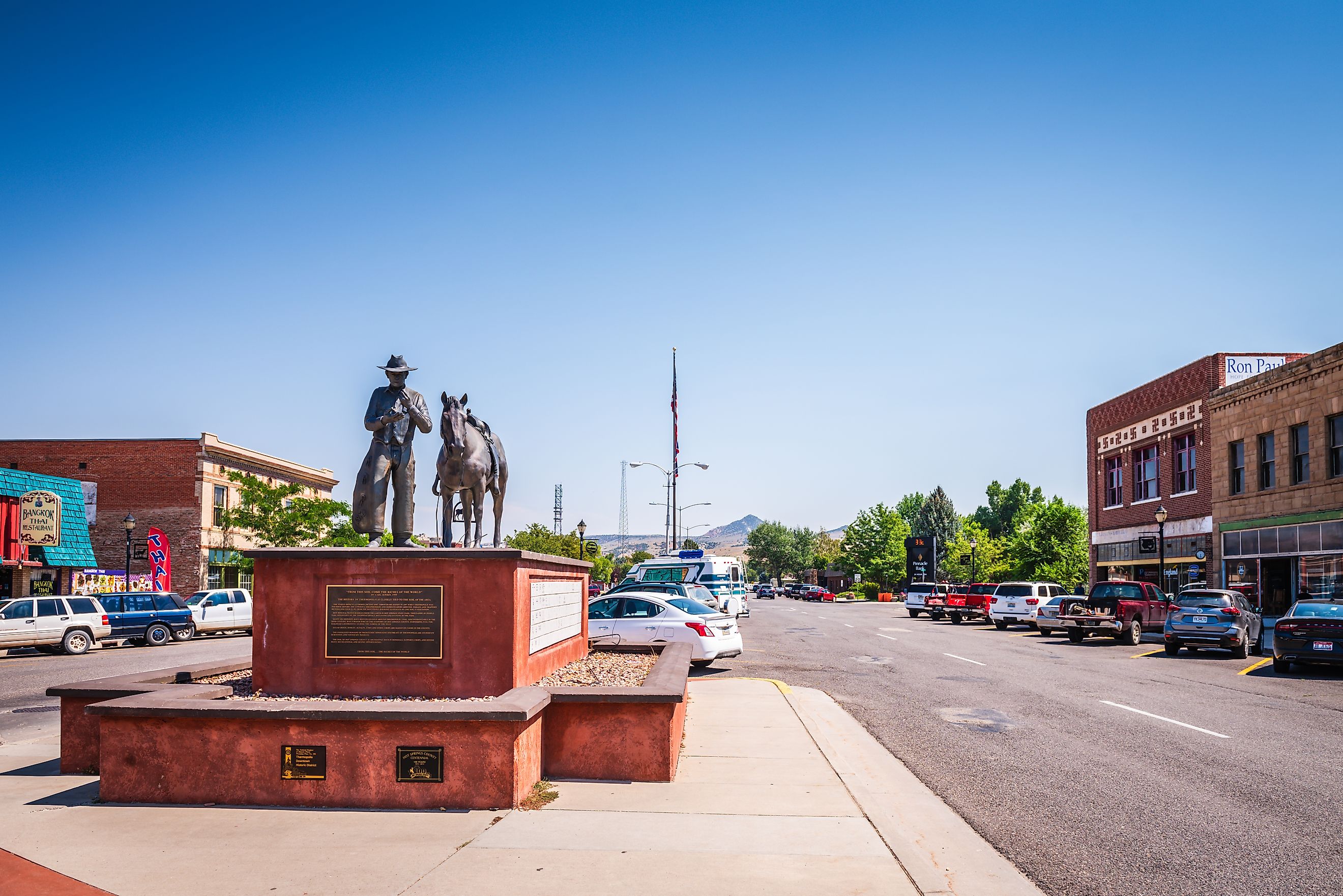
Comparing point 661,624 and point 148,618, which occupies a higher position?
point 661,624

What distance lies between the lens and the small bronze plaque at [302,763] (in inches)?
295

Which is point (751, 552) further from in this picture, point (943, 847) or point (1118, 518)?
point (943, 847)

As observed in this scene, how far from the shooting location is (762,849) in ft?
21.8

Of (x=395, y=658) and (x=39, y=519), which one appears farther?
(x=39, y=519)

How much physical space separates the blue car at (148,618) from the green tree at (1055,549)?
53916mm

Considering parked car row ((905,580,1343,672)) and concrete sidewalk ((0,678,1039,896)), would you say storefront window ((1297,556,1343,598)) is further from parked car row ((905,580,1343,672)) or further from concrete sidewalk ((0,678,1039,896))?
concrete sidewalk ((0,678,1039,896))

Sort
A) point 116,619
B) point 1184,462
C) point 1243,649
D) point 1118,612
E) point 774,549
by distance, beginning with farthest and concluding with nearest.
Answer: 1. point 774,549
2. point 1184,462
3. point 1118,612
4. point 116,619
5. point 1243,649

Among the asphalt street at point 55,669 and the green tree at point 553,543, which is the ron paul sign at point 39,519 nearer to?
the asphalt street at point 55,669

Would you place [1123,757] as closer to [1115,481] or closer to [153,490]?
[1115,481]

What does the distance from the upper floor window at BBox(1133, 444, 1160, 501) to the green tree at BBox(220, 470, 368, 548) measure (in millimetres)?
36190

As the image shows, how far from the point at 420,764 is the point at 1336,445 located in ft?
105

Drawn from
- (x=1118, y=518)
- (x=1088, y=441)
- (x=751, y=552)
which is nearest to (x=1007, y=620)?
(x=1118, y=518)

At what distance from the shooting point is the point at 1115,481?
1906 inches

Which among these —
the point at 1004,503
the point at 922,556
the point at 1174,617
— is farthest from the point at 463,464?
the point at 1004,503
